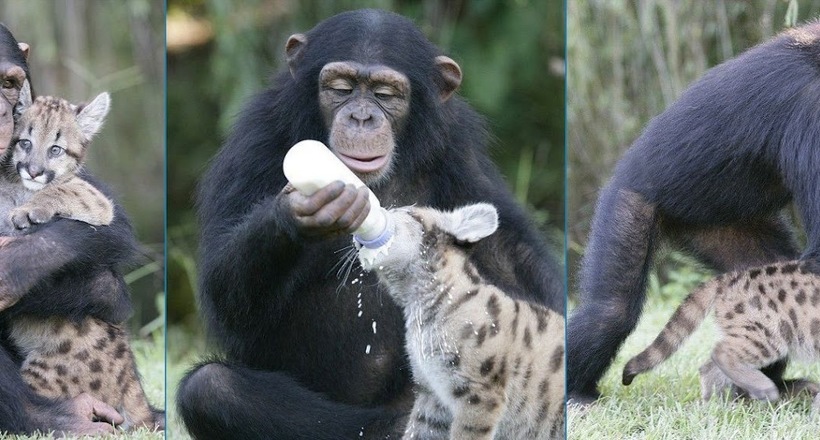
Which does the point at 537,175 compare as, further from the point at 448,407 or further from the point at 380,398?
the point at 448,407

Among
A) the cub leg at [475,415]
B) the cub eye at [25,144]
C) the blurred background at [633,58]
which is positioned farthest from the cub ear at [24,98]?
the blurred background at [633,58]

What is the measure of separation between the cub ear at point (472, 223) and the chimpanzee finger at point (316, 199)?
0.49m

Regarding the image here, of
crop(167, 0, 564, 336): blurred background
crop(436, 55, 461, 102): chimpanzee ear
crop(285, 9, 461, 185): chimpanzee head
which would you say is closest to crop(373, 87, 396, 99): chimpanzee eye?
crop(285, 9, 461, 185): chimpanzee head

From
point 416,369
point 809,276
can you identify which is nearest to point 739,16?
point 809,276

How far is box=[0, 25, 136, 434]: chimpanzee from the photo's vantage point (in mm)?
4082

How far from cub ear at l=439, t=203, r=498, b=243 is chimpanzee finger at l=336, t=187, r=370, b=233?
42 centimetres

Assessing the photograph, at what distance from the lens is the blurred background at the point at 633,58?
7.66m

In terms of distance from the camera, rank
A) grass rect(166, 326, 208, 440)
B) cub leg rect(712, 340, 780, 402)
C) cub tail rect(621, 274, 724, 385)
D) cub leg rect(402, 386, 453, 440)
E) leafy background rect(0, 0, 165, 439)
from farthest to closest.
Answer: leafy background rect(0, 0, 165, 439)
grass rect(166, 326, 208, 440)
cub tail rect(621, 274, 724, 385)
cub leg rect(712, 340, 780, 402)
cub leg rect(402, 386, 453, 440)

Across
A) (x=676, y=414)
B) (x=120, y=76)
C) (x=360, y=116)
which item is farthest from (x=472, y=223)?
(x=120, y=76)

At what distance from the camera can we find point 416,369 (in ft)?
11.7

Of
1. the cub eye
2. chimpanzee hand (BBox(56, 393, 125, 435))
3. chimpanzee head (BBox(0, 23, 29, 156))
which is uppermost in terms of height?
chimpanzee head (BBox(0, 23, 29, 156))

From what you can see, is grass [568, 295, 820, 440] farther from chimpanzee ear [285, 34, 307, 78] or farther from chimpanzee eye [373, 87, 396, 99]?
chimpanzee ear [285, 34, 307, 78]

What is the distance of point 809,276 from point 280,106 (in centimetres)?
224

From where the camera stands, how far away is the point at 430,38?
498cm
